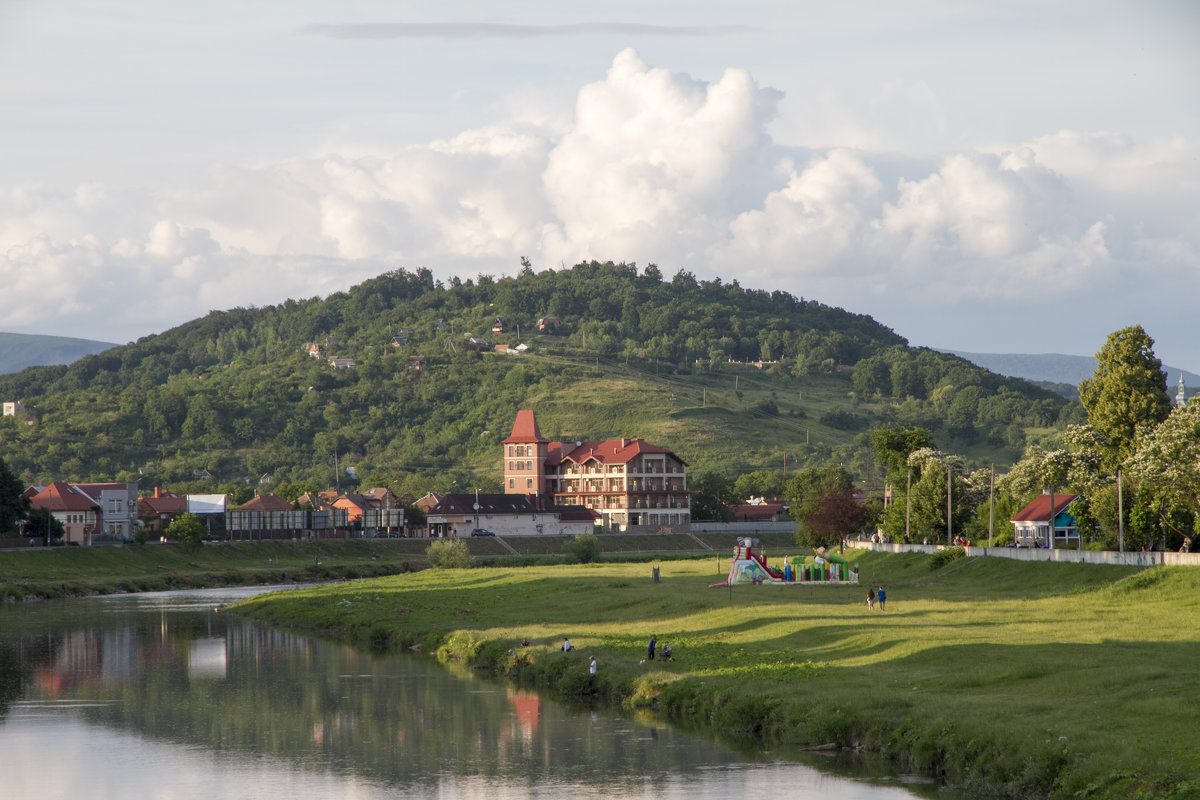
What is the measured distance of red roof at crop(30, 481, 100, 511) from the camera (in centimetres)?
13138

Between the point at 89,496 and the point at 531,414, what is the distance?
62.6 m

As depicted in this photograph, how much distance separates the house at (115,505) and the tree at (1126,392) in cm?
9517

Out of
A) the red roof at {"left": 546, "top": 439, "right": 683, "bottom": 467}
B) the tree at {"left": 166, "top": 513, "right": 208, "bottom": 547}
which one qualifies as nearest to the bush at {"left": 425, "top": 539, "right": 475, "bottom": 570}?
the tree at {"left": 166, "top": 513, "right": 208, "bottom": 547}

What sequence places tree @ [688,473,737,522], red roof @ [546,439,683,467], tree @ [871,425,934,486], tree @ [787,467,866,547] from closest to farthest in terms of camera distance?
tree @ [871,425,934,486]
tree @ [787,467,866,547]
red roof @ [546,439,683,467]
tree @ [688,473,737,522]

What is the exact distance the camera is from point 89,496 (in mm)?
136625

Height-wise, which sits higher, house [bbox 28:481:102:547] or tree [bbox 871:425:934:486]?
tree [bbox 871:425:934:486]

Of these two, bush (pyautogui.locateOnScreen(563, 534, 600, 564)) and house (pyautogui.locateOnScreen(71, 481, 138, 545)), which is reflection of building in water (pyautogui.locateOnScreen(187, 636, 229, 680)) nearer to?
bush (pyautogui.locateOnScreen(563, 534, 600, 564))

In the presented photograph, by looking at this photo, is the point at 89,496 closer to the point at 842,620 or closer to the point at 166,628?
the point at 166,628

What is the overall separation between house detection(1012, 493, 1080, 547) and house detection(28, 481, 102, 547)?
8476 centimetres

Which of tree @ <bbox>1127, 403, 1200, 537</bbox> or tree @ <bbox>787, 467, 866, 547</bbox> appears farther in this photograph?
tree @ <bbox>787, 467, 866, 547</bbox>

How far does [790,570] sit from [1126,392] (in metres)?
22.4

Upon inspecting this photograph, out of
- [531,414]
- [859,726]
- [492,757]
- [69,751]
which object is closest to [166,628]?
[69,751]

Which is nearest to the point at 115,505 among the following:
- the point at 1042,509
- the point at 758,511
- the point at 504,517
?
the point at 504,517

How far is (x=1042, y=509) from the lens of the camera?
10475 centimetres
